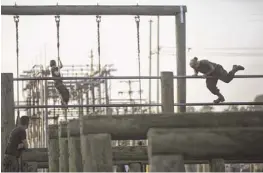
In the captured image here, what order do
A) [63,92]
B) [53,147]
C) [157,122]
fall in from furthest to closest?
[63,92], [53,147], [157,122]

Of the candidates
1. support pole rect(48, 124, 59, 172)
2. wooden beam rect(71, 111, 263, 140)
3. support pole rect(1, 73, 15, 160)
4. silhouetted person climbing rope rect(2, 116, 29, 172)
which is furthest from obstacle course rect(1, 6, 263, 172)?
support pole rect(1, 73, 15, 160)

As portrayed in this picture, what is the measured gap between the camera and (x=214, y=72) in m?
7.32

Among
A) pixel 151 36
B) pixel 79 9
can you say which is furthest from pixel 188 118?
pixel 151 36

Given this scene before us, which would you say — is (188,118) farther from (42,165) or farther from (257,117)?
(42,165)

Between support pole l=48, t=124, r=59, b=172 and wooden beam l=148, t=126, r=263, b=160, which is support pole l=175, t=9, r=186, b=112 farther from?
wooden beam l=148, t=126, r=263, b=160

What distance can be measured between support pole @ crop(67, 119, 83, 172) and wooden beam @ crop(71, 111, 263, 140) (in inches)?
20.6

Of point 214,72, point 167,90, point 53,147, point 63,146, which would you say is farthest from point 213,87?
point 63,146

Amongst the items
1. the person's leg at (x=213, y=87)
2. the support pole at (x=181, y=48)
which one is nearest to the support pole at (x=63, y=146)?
the support pole at (x=181, y=48)

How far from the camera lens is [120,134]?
9.86 ft

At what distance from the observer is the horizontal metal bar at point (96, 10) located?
23.7 ft

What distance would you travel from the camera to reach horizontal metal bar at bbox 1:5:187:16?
23.7 feet

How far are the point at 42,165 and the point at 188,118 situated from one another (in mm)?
4114

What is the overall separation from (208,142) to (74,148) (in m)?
1.28

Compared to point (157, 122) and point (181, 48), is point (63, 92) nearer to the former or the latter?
point (181, 48)
